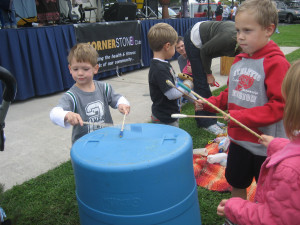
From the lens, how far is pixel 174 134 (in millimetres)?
1298

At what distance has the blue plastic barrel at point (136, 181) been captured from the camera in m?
1.07

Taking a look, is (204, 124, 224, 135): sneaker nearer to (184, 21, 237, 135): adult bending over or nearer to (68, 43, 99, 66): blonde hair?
(184, 21, 237, 135): adult bending over

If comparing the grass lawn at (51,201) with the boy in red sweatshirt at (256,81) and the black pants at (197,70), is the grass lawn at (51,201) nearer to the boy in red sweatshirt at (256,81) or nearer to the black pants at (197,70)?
the boy in red sweatshirt at (256,81)

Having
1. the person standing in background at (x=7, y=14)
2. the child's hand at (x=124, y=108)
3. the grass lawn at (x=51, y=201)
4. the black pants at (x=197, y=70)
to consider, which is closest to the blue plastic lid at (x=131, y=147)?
the child's hand at (x=124, y=108)

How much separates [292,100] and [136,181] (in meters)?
0.60

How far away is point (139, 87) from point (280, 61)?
14.1 feet

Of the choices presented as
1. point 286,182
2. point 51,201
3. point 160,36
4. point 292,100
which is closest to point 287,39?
point 160,36

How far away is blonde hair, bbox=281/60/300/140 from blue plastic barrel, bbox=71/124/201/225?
392 millimetres

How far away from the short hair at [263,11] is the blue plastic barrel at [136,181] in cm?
76

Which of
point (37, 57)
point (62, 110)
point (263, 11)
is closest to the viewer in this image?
point (263, 11)

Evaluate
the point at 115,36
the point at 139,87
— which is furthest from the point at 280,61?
the point at 115,36

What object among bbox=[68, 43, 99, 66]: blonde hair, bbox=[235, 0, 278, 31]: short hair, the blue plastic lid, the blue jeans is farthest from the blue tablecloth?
bbox=[235, 0, 278, 31]: short hair

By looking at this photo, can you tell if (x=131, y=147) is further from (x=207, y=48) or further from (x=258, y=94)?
(x=207, y=48)

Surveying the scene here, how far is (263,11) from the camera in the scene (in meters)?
1.50
